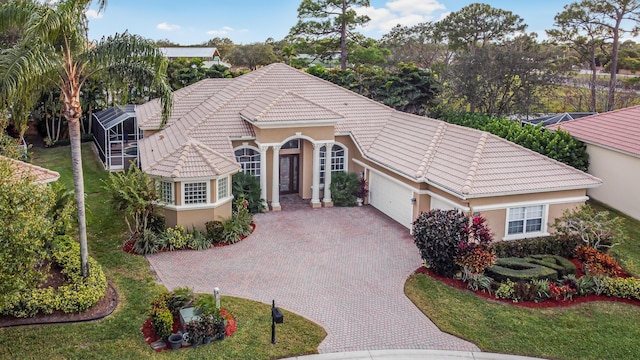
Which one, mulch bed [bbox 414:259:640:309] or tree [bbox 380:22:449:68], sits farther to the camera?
tree [bbox 380:22:449:68]

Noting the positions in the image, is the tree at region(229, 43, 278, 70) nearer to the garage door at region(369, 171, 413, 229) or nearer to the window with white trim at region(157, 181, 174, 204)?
the garage door at region(369, 171, 413, 229)

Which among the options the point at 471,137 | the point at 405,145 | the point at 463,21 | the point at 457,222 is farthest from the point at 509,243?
the point at 463,21

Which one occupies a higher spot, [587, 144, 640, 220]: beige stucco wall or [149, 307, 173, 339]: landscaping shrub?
[587, 144, 640, 220]: beige stucco wall

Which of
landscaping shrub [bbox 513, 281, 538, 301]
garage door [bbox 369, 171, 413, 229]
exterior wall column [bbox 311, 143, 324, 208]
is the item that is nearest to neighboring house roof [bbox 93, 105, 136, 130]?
exterior wall column [bbox 311, 143, 324, 208]

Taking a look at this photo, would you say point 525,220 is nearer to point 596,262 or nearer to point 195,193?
point 596,262

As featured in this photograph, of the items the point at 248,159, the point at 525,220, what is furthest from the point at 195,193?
the point at 525,220
